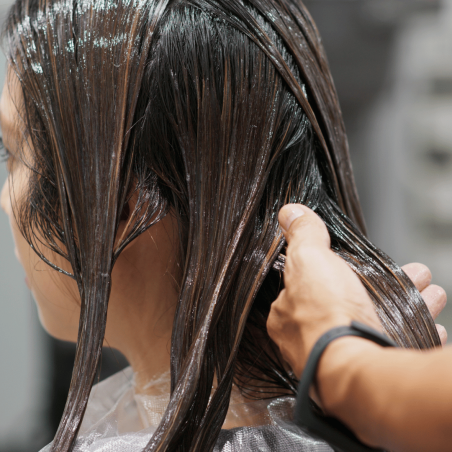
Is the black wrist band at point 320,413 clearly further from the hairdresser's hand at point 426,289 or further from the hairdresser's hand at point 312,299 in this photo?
the hairdresser's hand at point 426,289

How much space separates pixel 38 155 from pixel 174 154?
16cm

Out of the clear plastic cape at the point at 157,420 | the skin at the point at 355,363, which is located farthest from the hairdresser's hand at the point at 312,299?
the clear plastic cape at the point at 157,420

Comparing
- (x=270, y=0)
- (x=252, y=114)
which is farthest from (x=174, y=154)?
(x=270, y=0)

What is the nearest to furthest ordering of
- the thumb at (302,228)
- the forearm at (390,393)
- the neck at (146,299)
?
the forearm at (390,393) → the thumb at (302,228) → the neck at (146,299)

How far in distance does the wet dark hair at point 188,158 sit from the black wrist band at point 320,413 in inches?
6.0

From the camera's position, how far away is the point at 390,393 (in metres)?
0.24

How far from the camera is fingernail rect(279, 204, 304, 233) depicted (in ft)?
1.30

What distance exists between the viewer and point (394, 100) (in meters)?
1.49

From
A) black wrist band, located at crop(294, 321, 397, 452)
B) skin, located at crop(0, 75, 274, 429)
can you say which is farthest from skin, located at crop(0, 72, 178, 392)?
black wrist band, located at crop(294, 321, 397, 452)

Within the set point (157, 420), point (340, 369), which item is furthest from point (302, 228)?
point (157, 420)

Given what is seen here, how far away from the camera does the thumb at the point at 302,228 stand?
0.36m

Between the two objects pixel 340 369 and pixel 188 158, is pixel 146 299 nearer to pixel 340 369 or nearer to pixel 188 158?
pixel 188 158

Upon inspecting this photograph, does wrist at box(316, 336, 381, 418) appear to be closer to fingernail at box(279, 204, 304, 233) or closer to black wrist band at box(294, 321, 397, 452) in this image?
black wrist band at box(294, 321, 397, 452)

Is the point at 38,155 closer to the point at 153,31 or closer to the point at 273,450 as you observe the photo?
the point at 153,31
